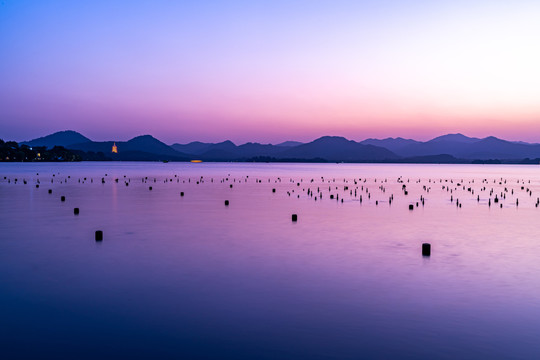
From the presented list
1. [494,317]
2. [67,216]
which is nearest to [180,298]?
[494,317]

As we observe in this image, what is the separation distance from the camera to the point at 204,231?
1351 inches

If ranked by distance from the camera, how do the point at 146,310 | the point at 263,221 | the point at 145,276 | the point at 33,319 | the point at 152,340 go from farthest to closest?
the point at 263,221 → the point at 145,276 → the point at 146,310 → the point at 33,319 → the point at 152,340

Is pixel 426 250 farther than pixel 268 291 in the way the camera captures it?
Yes

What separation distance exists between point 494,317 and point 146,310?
35.1 feet

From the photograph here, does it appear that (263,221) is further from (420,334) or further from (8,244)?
(420,334)

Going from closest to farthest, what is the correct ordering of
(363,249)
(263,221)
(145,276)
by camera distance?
(145,276), (363,249), (263,221)

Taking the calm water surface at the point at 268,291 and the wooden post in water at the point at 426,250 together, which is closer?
the calm water surface at the point at 268,291

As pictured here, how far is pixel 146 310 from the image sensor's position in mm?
15945

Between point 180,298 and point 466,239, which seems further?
point 466,239

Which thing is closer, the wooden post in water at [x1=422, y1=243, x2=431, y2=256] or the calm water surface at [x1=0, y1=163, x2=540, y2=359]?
the calm water surface at [x1=0, y1=163, x2=540, y2=359]

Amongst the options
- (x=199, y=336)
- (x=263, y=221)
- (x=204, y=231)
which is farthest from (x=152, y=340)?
(x=263, y=221)

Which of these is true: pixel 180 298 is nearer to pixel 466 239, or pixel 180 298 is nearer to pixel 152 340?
pixel 152 340

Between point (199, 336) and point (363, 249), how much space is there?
1586cm

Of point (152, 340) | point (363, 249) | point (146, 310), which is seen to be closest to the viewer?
point (152, 340)
